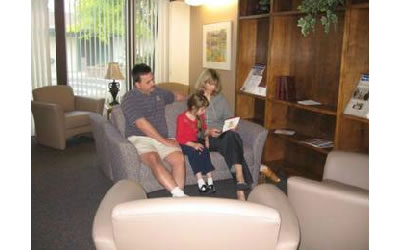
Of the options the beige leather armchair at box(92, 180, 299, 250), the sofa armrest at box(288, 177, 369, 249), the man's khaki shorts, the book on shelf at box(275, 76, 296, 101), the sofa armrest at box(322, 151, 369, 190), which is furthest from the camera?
the book on shelf at box(275, 76, 296, 101)

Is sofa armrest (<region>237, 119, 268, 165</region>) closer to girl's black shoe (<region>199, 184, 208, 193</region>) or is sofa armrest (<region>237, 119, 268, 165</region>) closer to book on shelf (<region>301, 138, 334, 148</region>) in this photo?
book on shelf (<region>301, 138, 334, 148</region>)


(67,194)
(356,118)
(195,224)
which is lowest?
(67,194)

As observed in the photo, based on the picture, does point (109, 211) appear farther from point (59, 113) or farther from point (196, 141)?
point (59, 113)

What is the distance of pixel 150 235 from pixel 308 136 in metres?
3.16

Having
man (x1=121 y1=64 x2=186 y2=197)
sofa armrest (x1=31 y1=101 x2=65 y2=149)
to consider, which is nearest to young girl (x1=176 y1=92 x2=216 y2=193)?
man (x1=121 y1=64 x2=186 y2=197)

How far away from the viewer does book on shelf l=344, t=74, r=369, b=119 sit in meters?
3.26

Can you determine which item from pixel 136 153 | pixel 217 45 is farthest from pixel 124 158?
pixel 217 45

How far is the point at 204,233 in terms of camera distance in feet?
4.66

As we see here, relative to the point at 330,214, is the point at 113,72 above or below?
above

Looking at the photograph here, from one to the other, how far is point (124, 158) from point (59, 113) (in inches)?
90.8

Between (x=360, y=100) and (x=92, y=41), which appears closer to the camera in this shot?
(x=360, y=100)

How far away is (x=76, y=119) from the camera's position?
561 centimetres

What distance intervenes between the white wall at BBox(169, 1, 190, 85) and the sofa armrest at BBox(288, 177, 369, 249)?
16.8ft
